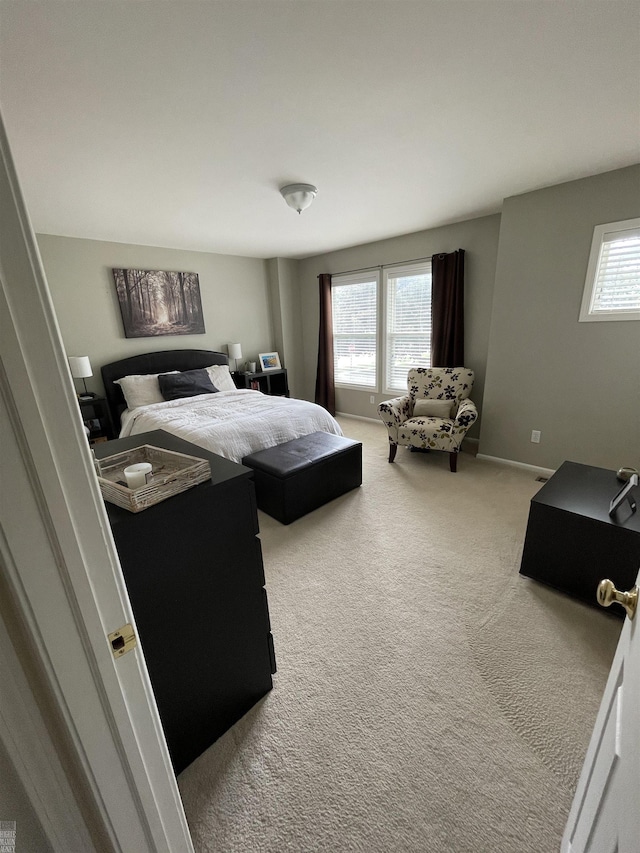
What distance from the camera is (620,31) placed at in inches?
50.2

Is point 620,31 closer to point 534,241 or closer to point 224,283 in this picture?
point 534,241

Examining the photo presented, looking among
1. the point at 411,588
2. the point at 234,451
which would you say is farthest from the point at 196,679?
the point at 234,451

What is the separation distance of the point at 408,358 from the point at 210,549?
3.91 meters

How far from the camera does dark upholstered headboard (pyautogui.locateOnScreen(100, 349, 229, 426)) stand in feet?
13.0

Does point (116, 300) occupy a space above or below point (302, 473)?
above

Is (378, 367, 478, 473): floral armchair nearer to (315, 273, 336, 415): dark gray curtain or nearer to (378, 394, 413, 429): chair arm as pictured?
(378, 394, 413, 429): chair arm

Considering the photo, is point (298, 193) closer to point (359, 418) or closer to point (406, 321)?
point (406, 321)

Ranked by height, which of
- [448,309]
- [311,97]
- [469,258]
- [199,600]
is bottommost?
[199,600]

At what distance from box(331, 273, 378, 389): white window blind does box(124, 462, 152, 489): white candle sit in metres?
4.08

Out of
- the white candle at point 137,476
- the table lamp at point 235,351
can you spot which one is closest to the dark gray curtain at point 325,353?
the table lamp at point 235,351

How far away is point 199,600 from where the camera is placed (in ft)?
3.65

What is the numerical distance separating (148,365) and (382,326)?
3.01 meters

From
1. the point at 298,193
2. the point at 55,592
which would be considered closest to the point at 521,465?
the point at 298,193

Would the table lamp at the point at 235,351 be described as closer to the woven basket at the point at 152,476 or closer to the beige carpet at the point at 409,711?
the beige carpet at the point at 409,711
